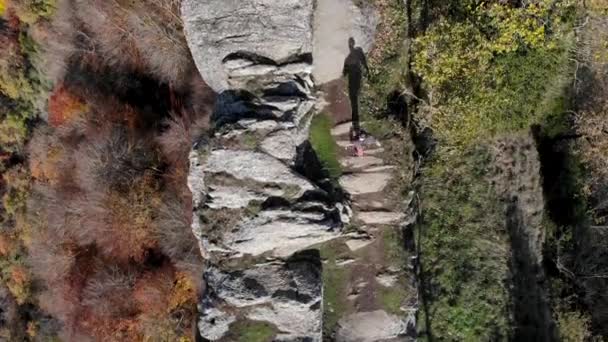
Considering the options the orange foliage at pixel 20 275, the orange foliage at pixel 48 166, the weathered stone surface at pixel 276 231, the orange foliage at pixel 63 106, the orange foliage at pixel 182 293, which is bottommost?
the orange foliage at pixel 20 275

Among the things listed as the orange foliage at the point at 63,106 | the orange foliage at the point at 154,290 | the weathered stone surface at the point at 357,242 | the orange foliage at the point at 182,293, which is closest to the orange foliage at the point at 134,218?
the orange foliage at the point at 154,290

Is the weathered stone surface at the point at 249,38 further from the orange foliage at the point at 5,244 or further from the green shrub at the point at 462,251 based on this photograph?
the orange foliage at the point at 5,244

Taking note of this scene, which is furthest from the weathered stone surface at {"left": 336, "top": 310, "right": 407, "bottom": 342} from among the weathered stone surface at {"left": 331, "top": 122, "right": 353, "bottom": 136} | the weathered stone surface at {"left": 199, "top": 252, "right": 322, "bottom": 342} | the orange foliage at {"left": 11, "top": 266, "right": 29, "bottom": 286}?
the orange foliage at {"left": 11, "top": 266, "right": 29, "bottom": 286}

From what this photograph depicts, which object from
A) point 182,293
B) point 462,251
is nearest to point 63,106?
point 182,293

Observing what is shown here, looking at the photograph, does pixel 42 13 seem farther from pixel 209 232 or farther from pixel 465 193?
pixel 465 193

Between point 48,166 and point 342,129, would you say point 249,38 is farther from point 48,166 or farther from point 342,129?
point 48,166

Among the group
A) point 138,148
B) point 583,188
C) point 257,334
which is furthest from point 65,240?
point 583,188
